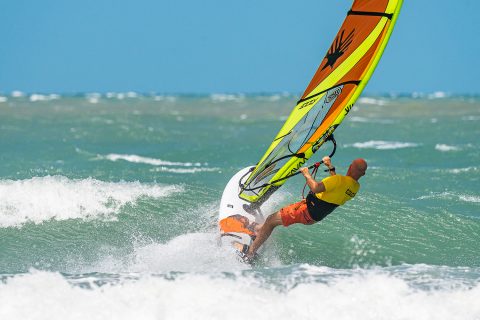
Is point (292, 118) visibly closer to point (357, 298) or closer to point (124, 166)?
point (357, 298)

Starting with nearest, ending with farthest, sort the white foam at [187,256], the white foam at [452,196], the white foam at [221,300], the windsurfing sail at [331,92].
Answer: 1. the white foam at [221,300]
2. the windsurfing sail at [331,92]
3. the white foam at [187,256]
4. the white foam at [452,196]

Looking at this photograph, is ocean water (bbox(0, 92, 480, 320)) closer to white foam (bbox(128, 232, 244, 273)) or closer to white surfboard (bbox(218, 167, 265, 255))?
white foam (bbox(128, 232, 244, 273))

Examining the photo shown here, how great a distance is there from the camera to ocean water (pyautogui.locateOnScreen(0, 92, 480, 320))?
17.1ft

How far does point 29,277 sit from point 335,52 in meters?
2.91

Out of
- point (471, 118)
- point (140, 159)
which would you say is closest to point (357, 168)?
point (140, 159)

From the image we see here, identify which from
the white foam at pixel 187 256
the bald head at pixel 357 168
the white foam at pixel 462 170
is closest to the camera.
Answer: the bald head at pixel 357 168

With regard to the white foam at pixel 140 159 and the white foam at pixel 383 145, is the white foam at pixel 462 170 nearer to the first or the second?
the white foam at pixel 383 145

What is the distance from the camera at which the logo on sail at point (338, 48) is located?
631 cm

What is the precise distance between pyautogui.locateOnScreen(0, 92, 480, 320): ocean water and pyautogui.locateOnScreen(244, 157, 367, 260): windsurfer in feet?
1.07

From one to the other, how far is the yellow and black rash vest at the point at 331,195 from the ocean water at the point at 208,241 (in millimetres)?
431

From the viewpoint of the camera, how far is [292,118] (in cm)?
679

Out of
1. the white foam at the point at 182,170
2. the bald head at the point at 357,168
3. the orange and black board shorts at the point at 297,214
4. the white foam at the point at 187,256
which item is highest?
the bald head at the point at 357,168

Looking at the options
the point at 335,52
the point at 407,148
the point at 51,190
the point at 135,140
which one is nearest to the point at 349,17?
the point at 335,52

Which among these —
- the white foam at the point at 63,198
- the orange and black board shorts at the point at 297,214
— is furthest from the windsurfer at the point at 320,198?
the white foam at the point at 63,198
